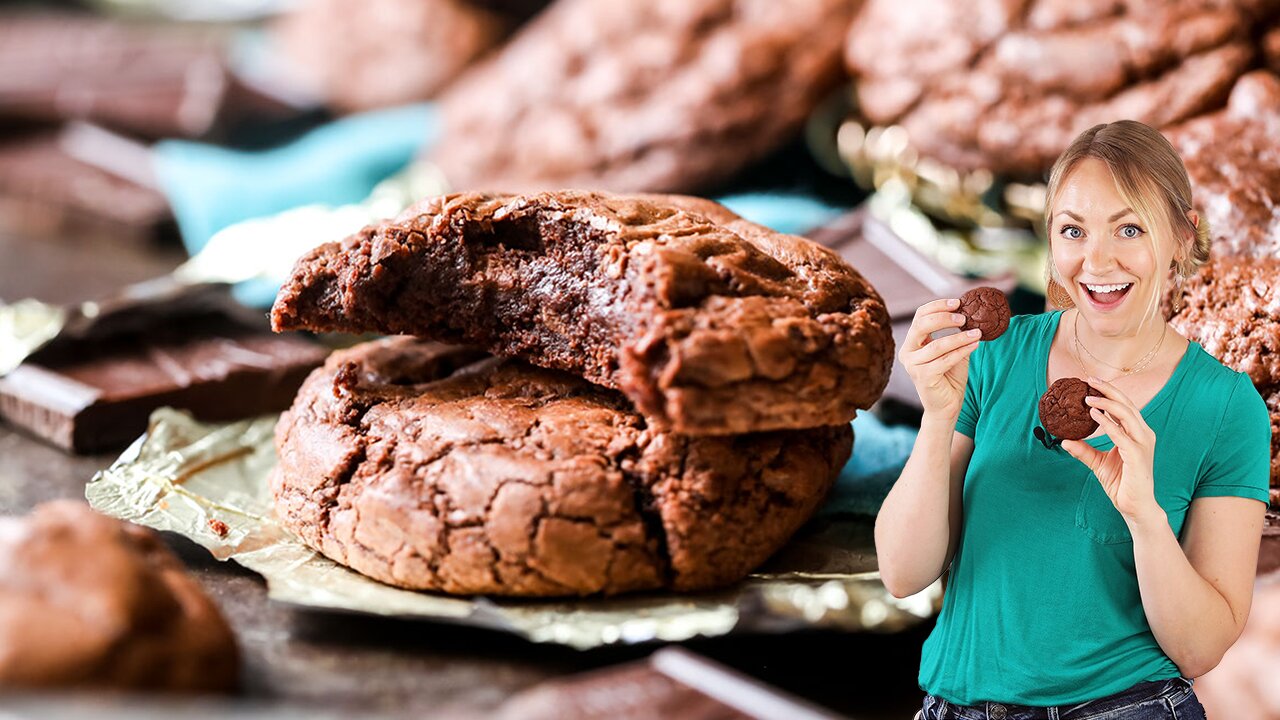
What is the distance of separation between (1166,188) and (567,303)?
865 millimetres

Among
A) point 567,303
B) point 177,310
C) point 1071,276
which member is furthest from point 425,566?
point 177,310

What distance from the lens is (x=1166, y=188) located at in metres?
1.35

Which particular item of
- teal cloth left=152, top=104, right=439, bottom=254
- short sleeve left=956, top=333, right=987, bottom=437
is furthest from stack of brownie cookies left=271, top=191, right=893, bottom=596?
teal cloth left=152, top=104, right=439, bottom=254

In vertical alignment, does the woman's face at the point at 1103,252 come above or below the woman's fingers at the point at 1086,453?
above

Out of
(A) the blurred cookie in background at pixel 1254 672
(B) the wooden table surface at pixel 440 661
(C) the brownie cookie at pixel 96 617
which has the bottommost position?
(A) the blurred cookie in background at pixel 1254 672

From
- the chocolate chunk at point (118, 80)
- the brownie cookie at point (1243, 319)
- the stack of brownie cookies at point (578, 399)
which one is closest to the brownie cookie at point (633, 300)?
the stack of brownie cookies at point (578, 399)

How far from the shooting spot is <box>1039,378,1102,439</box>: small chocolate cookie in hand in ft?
4.35

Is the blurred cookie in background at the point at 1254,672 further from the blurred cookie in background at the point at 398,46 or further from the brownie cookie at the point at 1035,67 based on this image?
the blurred cookie in background at the point at 398,46

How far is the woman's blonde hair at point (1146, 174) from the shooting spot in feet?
4.41

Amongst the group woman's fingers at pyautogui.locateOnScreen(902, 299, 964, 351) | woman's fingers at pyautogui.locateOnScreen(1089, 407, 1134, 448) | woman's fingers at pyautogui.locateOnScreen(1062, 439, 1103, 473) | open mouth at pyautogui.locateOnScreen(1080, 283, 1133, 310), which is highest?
open mouth at pyautogui.locateOnScreen(1080, 283, 1133, 310)

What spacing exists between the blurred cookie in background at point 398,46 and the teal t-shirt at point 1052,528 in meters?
3.21

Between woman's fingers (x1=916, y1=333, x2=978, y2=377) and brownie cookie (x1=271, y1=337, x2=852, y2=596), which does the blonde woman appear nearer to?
woman's fingers (x1=916, y1=333, x2=978, y2=377)

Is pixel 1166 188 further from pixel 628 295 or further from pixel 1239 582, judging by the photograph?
pixel 628 295

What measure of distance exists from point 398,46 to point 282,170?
33.0 inches
